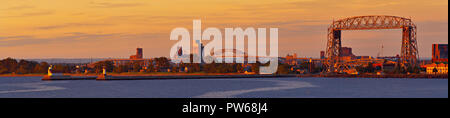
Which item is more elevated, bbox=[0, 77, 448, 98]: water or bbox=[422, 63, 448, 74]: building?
bbox=[422, 63, 448, 74]: building

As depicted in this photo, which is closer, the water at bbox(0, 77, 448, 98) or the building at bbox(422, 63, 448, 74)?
the water at bbox(0, 77, 448, 98)

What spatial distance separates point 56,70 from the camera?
607 ft

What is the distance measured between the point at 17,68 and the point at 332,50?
377 feet

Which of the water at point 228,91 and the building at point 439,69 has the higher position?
the building at point 439,69

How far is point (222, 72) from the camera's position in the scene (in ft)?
586

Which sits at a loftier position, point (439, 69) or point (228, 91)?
point (439, 69)

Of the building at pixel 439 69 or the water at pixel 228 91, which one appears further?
the building at pixel 439 69

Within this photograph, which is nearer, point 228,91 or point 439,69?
point 228,91
